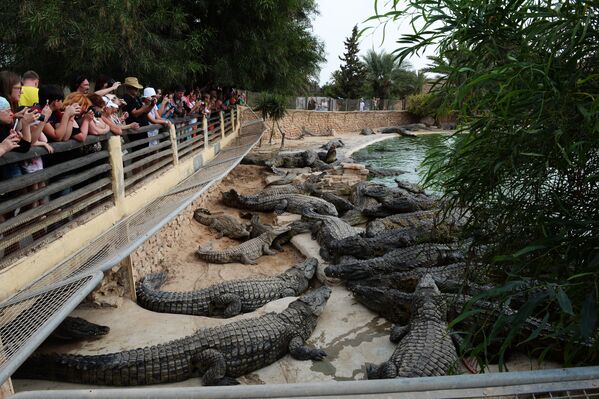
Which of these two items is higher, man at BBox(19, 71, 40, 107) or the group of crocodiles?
man at BBox(19, 71, 40, 107)

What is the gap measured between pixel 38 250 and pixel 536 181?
3.33 meters

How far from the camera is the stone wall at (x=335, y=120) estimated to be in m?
23.1

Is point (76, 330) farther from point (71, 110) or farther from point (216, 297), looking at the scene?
point (71, 110)

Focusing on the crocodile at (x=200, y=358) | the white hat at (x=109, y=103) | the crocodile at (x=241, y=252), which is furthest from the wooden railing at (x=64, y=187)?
the crocodile at (x=241, y=252)

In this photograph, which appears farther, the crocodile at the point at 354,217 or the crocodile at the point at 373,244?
the crocodile at the point at 354,217

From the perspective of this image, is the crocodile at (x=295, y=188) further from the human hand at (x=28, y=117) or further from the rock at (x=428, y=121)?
the rock at (x=428, y=121)

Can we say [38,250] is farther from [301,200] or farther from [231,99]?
[231,99]

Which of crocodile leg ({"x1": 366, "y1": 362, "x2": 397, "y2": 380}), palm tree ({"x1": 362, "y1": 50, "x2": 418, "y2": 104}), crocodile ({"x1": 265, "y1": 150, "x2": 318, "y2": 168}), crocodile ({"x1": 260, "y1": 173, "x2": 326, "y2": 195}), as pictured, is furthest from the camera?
palm tree ({"x1": 362, "y1": 50, "x2": 418, "y2": 104})

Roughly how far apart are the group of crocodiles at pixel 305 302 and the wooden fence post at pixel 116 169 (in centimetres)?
117

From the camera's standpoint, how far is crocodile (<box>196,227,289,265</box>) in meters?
6.70

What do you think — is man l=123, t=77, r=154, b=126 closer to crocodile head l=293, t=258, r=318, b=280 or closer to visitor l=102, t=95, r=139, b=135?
visitor l=102, t=95, r=139, b=135

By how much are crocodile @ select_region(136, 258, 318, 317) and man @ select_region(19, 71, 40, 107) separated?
233 centimetres

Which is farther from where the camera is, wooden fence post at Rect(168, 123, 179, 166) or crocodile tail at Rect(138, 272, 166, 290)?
wooden fence post at Rect(168, 123, 179, 166)

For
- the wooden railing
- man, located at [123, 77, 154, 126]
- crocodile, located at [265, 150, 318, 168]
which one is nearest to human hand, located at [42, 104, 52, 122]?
the wooden railing
